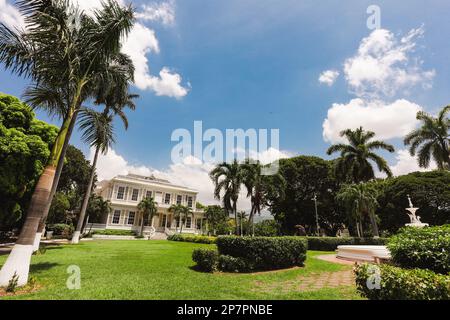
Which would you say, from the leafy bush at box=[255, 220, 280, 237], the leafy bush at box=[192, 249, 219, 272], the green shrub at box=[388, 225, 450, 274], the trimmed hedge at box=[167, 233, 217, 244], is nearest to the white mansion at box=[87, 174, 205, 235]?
the trimmed hedge at box=[167, 233, 217, 244]

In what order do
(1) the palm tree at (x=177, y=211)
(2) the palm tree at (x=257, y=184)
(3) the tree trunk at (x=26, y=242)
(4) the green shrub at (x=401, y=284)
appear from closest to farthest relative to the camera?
(4) the green shrub at (x=401, y=284) → (3) the tree trunk at (x=26, y=242) → (2) the palm tree at (x=257, y=184) → (1) the palm tree at (x=177, y=211)

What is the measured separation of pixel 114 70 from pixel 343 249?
16.4 m

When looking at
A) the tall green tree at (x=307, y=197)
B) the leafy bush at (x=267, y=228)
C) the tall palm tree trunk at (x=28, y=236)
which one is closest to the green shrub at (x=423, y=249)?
the tall palm tree trunk at (x=28, y=236)

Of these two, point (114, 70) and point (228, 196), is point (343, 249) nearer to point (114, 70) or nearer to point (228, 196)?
point (228, 196)

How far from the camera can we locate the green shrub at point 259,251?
30.6 feet

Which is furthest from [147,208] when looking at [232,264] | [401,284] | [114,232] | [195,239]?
[401,284]

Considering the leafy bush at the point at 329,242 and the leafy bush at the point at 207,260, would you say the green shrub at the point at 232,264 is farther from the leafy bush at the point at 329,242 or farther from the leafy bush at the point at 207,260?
the leafy bush at the point at 329,242

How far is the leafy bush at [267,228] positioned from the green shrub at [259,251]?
23.4 meters

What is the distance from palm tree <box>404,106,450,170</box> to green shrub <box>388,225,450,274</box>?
17.6 metres

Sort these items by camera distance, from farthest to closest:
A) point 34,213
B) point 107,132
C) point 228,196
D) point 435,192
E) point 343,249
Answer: point 435,192
point 228,196
point 343,249
point 107,132
point 34,213

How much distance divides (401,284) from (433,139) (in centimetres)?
2199

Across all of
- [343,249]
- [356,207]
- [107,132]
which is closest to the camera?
[107,132]
